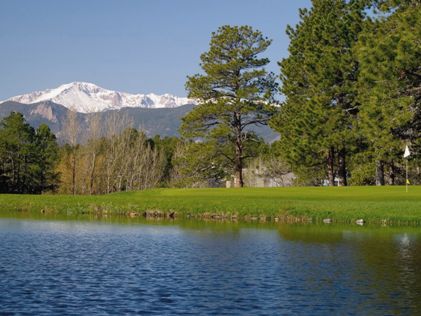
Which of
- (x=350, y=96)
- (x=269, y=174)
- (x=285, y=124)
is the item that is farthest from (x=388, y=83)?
(x=269, y=174)

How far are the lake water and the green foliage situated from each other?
58.8 meters

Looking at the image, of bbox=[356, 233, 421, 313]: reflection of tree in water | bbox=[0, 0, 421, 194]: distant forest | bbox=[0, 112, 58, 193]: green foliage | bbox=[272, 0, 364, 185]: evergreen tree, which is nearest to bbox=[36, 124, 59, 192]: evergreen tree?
→ bbox=[0, 112, 58, 193]: green foliage

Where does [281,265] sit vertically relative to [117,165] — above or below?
below

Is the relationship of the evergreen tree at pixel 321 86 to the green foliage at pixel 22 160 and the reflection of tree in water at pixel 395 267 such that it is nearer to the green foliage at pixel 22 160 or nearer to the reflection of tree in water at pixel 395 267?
→ the reflection of tree in water at pixel 395 267

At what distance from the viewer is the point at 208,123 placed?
7044cm

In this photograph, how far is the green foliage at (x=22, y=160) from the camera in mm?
94125

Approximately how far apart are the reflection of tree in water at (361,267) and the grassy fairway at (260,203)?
532 centimetres

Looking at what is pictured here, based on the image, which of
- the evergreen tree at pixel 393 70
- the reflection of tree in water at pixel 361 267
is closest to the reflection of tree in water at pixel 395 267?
the reflection of tree in water at pixel 361 267

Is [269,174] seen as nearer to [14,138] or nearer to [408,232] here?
[14,138]

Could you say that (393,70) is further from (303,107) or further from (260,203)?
(303,107)

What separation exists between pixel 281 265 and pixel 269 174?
75843mm

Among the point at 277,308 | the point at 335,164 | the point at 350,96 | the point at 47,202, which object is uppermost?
the point at 350,96

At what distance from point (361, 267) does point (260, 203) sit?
75.8ft

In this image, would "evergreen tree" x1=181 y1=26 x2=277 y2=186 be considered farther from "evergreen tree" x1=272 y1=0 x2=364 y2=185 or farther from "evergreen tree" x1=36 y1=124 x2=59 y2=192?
"evergreen tree" x1=36 y1=124 x2=59 y2=192
